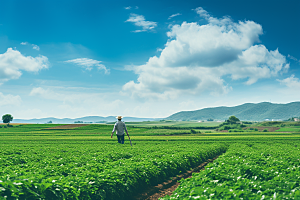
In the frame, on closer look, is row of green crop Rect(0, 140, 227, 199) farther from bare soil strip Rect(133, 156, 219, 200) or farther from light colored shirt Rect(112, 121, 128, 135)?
light colored shirt Rect(112, 121, 128, 135)

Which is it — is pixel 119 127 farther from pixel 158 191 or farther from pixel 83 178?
pixel 83 178

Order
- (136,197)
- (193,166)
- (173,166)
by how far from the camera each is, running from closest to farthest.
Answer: (136,197) → (173,166) → (193,166)

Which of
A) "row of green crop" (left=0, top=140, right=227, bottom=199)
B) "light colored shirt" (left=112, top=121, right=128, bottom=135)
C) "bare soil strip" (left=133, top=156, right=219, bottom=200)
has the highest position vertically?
"light colored shirt" (left=112, top=121, right=128, bottom=135)

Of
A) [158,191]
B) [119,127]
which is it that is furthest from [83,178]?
[119,127]

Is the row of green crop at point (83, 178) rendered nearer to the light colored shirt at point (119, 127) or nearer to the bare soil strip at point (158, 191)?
the bare soil strip at point (158, 191)

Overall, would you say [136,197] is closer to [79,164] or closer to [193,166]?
[79,164]

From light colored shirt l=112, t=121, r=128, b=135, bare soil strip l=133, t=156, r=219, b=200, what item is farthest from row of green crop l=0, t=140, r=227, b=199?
light colored shirt l=112, t=121, r=128, b=135

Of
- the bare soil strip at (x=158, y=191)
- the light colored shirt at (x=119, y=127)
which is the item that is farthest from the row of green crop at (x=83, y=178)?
the light colored shirt at (x=119, y=127)

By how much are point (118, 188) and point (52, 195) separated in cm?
337

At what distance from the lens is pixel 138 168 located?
460 inches

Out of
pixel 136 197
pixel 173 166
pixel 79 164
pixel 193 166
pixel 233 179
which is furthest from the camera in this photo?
pixel 193 166

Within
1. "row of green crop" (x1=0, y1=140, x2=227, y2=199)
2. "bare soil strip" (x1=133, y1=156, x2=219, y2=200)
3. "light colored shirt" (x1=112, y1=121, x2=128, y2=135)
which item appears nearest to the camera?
"row of green crop" (x1=0, y1=140, x2=227, y2=199)

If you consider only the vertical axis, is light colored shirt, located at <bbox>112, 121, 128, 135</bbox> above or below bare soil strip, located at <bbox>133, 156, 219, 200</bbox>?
above

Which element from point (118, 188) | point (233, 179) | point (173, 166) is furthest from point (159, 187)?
point (233, 179)
